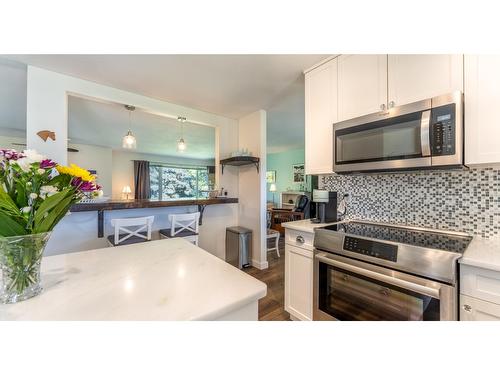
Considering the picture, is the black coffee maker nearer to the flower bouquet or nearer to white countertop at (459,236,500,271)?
white countertop at (459,236,500,271)

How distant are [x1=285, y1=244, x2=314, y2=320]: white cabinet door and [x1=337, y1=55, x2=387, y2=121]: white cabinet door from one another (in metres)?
1.18

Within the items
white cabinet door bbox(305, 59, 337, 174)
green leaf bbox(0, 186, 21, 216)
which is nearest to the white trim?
white cabinet door bbox(305, 59, 337, 174)

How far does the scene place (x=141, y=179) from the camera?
21.7 feet

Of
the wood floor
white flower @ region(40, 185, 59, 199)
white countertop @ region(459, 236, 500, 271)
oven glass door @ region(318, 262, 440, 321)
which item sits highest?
white flower @ region(40, 185, 59, 199)

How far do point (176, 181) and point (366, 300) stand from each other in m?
7.30

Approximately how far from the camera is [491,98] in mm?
1059

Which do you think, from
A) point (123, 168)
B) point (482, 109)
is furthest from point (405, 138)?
point (123, 168)

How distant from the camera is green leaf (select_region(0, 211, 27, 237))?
0.58 metres

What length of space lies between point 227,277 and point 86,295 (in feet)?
1.46

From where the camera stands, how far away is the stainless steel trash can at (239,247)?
9.85 ft

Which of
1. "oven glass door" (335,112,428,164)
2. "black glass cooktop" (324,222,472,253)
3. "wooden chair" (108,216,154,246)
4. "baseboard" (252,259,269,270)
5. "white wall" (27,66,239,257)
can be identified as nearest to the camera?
"black glass cooktop" (324,222,472,253)

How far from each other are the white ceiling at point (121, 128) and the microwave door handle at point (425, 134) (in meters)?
2.97

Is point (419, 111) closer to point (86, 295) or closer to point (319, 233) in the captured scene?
point (319, 233)
